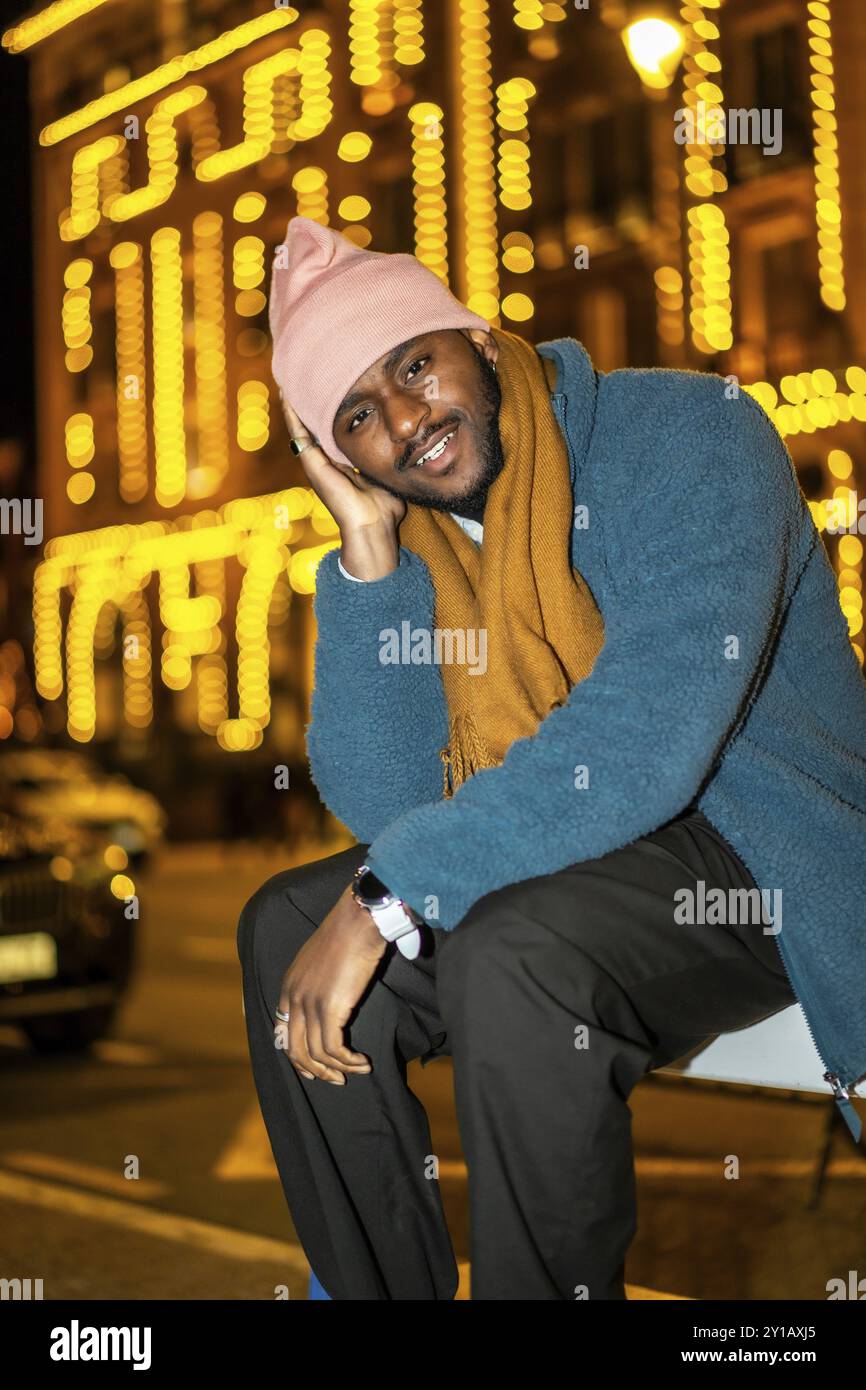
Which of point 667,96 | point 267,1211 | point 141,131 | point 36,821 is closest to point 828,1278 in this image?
point 267,1211

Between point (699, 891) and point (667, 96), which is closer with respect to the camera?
point (699, 891)

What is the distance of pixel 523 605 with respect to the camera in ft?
6.48

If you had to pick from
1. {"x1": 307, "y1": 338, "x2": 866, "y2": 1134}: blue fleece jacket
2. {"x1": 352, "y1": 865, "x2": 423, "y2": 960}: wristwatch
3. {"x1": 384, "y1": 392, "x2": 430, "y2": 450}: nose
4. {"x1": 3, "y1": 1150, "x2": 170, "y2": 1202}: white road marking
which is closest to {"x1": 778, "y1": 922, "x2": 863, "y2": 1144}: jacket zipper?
{"x1": 307, "y1": 338, "x2": 866, "y2": 1134}: blue fleece jacket

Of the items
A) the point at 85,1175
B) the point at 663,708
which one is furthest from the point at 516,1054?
the point at 85,1175

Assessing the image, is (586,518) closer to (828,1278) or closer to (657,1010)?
(657,1010)

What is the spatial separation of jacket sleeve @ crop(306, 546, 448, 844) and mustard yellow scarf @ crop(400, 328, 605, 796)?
16cm

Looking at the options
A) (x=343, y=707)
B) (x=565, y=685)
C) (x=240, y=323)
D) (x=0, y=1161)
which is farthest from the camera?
(x=240, y=323)

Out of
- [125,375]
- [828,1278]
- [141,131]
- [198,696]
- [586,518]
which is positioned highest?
[141,131]

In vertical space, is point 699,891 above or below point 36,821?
below

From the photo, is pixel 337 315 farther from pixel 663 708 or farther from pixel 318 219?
pixel 318 219

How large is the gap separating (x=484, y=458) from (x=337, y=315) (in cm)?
34

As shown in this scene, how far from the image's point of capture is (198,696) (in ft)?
79.4

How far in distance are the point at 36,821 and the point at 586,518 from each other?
14.4ft

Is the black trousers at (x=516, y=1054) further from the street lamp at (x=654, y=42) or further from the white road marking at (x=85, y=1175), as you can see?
the street lamp at (x=654, y=42)
